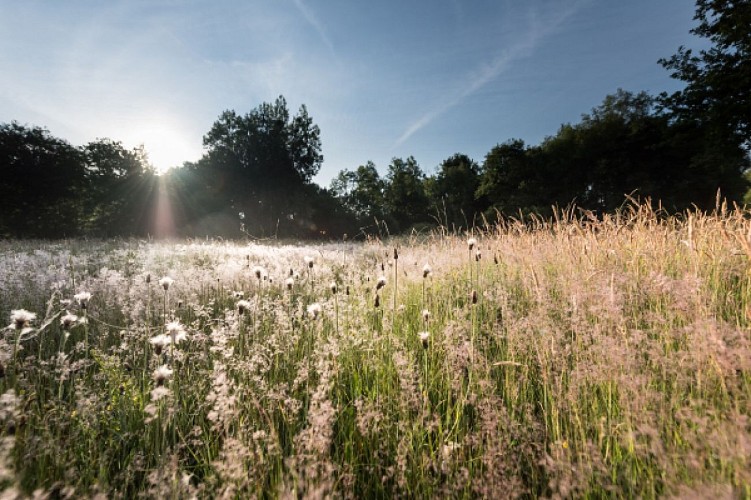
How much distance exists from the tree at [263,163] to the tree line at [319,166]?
116mm

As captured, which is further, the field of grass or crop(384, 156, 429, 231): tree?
crop(384, 156, 429, 231): tree

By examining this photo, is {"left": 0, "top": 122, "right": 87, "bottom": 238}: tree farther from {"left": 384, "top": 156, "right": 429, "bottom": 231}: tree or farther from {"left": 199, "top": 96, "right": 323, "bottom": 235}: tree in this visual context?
{"left": 384, "top": 156, "right": 429, "bottom": 231}: tree

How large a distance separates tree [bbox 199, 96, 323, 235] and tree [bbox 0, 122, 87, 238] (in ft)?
36.5

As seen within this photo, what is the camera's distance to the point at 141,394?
215cm

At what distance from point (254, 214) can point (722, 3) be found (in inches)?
1514

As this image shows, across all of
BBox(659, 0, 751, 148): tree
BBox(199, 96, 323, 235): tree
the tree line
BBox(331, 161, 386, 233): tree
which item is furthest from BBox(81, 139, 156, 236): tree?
BBox(659, 0, 751, 148): tree

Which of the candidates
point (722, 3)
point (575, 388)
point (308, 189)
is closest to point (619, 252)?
point (575, 388)

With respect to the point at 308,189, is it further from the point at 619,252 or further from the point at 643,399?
the point at 643,399

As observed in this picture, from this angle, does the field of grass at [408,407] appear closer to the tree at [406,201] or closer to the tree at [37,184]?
the tree at [37,184]

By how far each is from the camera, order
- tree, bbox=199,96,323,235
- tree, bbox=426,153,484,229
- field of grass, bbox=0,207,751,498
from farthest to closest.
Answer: tree, bbox=426,153,484,229, tree, bbox=199,96,323,235, field of grass, bbox=0,207,751,498

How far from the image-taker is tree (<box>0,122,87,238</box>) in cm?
2362

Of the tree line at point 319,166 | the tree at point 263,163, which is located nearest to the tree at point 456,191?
the tree line at point 319,166

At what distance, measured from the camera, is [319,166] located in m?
37.2

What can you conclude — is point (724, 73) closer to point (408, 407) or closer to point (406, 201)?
point (408, 407)
